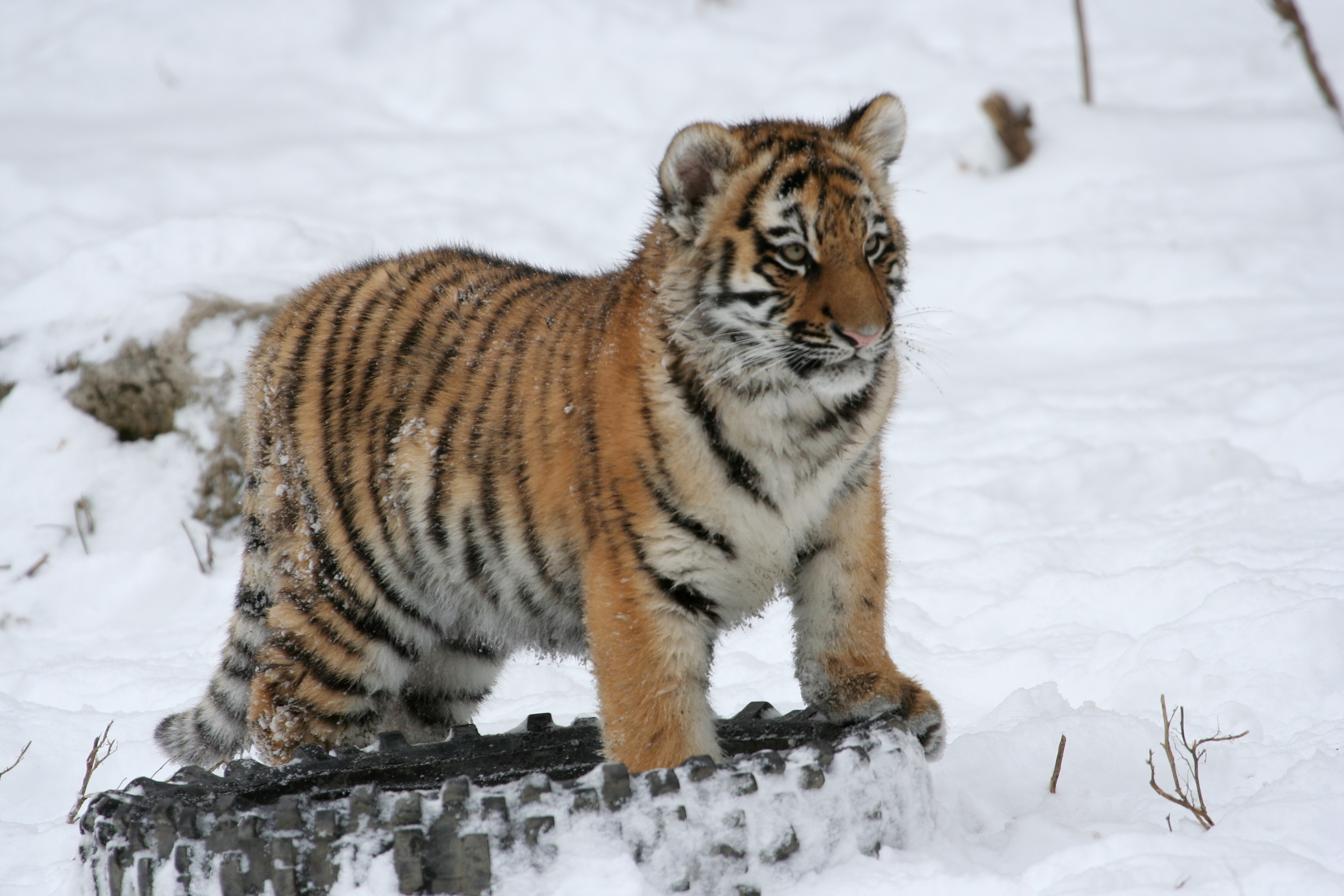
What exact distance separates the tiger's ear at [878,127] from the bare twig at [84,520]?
3253 mm

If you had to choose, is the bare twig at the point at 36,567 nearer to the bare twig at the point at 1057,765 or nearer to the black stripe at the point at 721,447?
the black stripe at the point at 721,447

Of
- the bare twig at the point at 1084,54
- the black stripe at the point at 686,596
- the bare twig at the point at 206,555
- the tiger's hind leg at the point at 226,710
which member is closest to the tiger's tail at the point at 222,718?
the tiger's hind leg at the point at 226,710

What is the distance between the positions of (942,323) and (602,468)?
4196mm

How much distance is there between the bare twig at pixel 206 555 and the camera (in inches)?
173

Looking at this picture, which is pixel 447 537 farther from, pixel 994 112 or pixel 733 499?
pixel 994 112

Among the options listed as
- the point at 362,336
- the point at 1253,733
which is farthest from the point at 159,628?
the point at 1253,733

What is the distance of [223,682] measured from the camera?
3082 mm

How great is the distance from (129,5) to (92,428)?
17.8 feet

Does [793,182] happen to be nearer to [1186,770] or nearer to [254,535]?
[1186,770]

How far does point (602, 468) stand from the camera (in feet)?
7.98

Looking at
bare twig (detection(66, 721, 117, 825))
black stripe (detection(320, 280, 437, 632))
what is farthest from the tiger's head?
bare twig (detection(66, 721, 117, 825))

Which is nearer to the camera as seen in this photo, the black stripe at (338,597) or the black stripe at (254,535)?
the black stripe at (338,597)

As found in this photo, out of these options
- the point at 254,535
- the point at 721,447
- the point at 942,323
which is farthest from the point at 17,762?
the point at 942,323

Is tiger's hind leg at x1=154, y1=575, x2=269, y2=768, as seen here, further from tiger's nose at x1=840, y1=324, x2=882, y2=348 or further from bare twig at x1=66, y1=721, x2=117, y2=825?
tiger's nose at x1=840, y1=324, x2=882, y2=348
